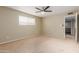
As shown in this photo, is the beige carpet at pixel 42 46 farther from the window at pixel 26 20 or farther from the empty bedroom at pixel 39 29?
the window at pixel 26 20

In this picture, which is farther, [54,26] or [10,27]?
[54,26]

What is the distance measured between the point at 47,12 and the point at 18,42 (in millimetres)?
876

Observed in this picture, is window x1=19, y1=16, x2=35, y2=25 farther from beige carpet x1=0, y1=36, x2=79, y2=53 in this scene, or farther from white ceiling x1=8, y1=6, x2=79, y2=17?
beige carpet x1=0, y1=36, x2=79, y2=53

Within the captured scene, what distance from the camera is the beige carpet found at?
1813 millimetres

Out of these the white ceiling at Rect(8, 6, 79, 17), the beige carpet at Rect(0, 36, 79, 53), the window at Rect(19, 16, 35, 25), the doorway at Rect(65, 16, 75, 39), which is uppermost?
the white ceiling at Rect(8, 6, 79, 17)

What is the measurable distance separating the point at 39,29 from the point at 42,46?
1.23 ft

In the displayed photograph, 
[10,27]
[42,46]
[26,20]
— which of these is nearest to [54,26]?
[42,46]

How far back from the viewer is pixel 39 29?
198 centimetres

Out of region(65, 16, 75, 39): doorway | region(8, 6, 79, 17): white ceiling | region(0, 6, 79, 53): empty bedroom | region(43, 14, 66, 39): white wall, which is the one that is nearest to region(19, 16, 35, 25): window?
region(0, 6, 79, 53): empty bedroom

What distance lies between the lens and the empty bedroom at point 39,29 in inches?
71.5

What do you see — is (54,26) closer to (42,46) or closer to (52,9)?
(52,9)

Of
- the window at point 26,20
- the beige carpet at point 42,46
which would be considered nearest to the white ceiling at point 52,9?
the window at point 26,20

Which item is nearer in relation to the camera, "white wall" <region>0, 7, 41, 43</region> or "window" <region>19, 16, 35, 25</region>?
"white wall" <region>0, 7, 41, 43</region>
